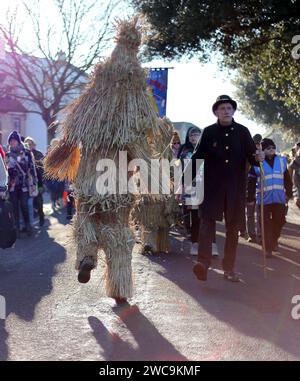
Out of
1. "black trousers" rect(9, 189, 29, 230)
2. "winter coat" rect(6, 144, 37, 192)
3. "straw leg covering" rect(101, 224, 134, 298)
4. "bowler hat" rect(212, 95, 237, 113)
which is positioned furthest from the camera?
"black trousers" rect(9, 189, 29, 230)

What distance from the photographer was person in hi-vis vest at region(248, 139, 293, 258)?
9406 millimetres

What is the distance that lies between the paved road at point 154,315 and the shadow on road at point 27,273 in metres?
0.01

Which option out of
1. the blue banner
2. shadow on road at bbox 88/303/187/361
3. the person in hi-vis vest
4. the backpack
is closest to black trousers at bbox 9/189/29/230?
the backpack

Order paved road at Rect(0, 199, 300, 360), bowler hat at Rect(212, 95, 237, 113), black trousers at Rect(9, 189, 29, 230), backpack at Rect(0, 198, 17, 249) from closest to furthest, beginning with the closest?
paved road at Rect(0, 199, 300, 360) → bowler hat at Rect(212, 95, 237, 113) → backpack at Rect(0, 198, 17, 249) → black trousers at Rect(9, 189, 29, 230)

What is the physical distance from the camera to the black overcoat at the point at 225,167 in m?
6.86

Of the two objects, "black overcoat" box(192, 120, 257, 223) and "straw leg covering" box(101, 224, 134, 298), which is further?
"black overcoat" box(192, 120, 257, 223)

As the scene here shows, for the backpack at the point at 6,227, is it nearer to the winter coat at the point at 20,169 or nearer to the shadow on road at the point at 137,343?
the shadow on road at the point at 137,343

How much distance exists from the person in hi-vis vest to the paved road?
753mm

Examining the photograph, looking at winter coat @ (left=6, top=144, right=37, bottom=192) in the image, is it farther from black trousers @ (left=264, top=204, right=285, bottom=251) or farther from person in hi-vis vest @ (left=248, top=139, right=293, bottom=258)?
black trousers @ (left=264, top=204, right=285, bottom=251)

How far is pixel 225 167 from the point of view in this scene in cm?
687

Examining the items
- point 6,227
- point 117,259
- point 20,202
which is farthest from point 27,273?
point 20,202

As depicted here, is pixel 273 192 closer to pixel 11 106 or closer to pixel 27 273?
pixel 27 273

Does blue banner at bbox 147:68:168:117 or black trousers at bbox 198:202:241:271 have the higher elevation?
blue banner at bbox 147:68:168:117

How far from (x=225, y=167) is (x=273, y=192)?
277 cm
